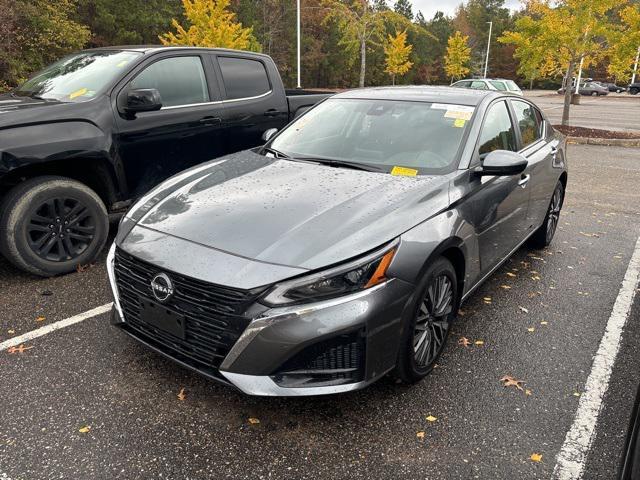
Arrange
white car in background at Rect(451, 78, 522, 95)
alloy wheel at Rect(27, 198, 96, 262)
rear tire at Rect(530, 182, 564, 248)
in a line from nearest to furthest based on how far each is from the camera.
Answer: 1. alloy wheel at Rect(27, 198, 96, 262)
2. rear tire at Rect(530, 182, 564, 248)
3. white car in background at Rect(451, 78, 522, 95)

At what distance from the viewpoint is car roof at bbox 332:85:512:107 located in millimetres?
3707

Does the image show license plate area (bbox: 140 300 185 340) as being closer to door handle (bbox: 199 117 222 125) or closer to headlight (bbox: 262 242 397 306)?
headlight (bbox: 262 242 397 306)

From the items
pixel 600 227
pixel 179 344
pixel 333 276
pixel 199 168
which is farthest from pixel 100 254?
pixel 600 227

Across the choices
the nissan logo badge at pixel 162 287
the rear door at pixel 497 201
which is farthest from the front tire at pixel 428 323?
the nissan logo badge at pixel 162 287

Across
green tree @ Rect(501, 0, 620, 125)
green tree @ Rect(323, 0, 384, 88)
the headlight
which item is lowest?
the headlight

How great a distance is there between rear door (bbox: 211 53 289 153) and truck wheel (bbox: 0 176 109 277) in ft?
5.50

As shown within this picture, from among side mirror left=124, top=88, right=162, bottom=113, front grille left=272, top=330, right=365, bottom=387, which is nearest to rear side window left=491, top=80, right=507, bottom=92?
side mirror left=124, top=88, right=162, bottom=113

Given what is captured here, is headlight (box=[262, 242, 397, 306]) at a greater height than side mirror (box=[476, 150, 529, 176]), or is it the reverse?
side mirror (box=[476, 150, 529, 176])

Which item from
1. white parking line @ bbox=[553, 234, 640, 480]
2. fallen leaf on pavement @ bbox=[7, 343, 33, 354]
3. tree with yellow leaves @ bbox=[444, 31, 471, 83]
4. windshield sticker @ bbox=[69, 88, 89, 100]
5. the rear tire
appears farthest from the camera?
tree with yellow leaves @ bbox=[444, 31, 471, 83]

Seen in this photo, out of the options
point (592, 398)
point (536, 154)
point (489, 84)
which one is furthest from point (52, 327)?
point (489, 84)

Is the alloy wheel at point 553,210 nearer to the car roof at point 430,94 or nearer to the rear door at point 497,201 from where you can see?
the rear door at point 497,201

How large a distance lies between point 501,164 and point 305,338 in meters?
1.76

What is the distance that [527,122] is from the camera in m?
4.52

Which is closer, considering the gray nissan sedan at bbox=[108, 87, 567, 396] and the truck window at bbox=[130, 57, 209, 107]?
the gray nissan sedan at bbox=[108, 87, 567, 396]
